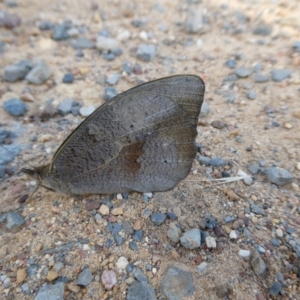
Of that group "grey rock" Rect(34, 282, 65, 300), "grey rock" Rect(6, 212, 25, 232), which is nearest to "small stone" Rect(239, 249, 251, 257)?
"grey rock" Rect(34, 282, 65, 300)

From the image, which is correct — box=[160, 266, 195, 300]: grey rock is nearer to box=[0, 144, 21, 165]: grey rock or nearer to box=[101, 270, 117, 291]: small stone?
box=[101, 270, 117, 291]: small stone

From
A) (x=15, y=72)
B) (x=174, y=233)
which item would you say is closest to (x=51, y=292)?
(x=174, y=233)

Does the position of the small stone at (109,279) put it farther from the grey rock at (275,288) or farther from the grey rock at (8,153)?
the grey rock at (8,153)

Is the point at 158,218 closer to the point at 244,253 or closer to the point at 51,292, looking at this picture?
the point at 244,253

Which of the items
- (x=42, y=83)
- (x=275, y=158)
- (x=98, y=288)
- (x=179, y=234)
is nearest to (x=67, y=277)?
(x=98, y=288)

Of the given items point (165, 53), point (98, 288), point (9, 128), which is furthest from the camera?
point (165, 53)

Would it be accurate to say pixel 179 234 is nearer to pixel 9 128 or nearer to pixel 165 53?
pixel 9 128

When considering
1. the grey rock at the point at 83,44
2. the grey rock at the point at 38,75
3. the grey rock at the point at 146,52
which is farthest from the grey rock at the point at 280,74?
the grey rock at the point at 38,75
